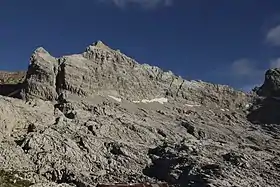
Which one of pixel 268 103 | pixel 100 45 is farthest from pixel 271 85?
pixel 100 45

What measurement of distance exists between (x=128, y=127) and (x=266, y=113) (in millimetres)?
41547

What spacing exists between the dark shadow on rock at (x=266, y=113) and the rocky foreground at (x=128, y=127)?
0.23 metres

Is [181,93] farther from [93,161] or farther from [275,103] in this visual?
[93,161]

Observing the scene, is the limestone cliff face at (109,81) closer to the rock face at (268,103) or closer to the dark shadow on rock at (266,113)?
the dark shadow on rock at (266,113)

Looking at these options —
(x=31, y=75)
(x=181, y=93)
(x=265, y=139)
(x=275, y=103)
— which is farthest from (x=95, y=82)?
(x=275, y=103)

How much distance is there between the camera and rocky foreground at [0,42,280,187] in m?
81.5

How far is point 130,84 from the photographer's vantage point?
376 ft

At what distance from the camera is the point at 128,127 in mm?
97062

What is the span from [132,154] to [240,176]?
17.6m

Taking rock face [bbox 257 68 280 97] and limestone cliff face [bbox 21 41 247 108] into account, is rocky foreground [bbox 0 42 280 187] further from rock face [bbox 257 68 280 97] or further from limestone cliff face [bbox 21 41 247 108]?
rock face [bbox 257 68 280 97]

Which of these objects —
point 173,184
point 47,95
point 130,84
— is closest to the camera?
point 173,184

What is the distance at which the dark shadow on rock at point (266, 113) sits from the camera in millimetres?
118750

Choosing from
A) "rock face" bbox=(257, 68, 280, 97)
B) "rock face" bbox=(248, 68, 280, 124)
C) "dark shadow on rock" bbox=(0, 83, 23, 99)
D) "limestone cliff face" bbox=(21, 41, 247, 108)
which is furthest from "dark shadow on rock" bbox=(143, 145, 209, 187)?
"rock face" bbox=(257, 68, 280, 97)

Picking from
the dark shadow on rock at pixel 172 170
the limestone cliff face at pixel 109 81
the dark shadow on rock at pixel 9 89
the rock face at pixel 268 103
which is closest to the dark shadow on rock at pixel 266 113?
the rock face at pixel 268 103
